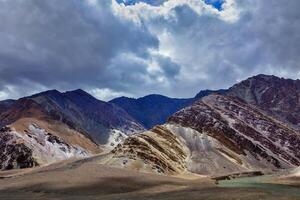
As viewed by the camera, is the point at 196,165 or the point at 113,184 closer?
the point at 113,184

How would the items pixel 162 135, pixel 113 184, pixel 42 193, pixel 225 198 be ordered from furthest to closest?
pixel 162 135, pixel 113 184, pixel 42 193, pixel 225 198

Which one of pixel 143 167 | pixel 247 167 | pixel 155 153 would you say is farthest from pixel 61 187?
pixel 247 167

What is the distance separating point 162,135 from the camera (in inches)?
6880

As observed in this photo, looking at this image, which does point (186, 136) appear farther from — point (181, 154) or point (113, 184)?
point (113, 184)

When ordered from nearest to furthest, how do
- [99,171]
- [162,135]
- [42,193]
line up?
[42,193], [99,171], [162,135]

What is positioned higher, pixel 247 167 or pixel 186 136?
pixel 186 136

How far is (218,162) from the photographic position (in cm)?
17100

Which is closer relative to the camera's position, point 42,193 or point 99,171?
point 42,193

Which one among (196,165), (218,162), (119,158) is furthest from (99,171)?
(218,162)

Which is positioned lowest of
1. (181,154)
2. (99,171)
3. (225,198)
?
(225,198)

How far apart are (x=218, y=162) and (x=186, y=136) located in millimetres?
20121

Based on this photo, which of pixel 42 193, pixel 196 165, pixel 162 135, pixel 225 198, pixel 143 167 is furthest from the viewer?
pixel 162 135

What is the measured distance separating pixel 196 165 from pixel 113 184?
89.4 m

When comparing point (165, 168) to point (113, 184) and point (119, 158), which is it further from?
point (113, 184)
